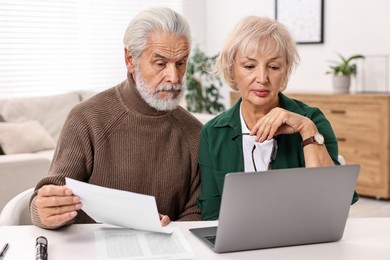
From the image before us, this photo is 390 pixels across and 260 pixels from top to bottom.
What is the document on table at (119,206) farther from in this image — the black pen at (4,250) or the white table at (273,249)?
the black pen at (4,250)

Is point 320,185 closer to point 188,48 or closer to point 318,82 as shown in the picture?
point 188,48

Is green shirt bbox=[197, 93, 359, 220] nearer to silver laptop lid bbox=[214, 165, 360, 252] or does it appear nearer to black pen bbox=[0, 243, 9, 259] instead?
silver laptop lid bbox=[214, 165, 360, 252]

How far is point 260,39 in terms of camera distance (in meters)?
1.90

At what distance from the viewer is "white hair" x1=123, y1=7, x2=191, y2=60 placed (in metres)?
1.84

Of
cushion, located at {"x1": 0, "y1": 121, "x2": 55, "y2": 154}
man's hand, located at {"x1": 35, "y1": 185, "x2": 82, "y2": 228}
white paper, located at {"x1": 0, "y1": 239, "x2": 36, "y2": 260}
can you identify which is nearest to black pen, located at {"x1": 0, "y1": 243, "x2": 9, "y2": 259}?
white paper, located at {"x1": 0, "y1": 239, "x2": 36, "y2": 260}

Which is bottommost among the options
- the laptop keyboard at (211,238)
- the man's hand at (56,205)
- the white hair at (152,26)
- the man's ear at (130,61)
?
the laptop keyboard at (211,238)

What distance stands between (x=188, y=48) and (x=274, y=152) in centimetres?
42

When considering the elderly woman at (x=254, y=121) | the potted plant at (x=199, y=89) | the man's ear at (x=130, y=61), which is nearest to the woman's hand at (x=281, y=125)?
the elderly woman at (x=254, y=121)

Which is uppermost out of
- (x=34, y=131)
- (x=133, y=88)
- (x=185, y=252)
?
(x=133, y=88)

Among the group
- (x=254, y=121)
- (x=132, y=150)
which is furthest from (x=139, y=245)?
(x=254, y=121)

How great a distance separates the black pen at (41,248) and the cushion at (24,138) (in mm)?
3234

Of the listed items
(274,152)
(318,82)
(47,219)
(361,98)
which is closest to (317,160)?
(274,152)

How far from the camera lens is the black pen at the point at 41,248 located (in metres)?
1.33

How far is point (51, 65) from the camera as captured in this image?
572 cm
